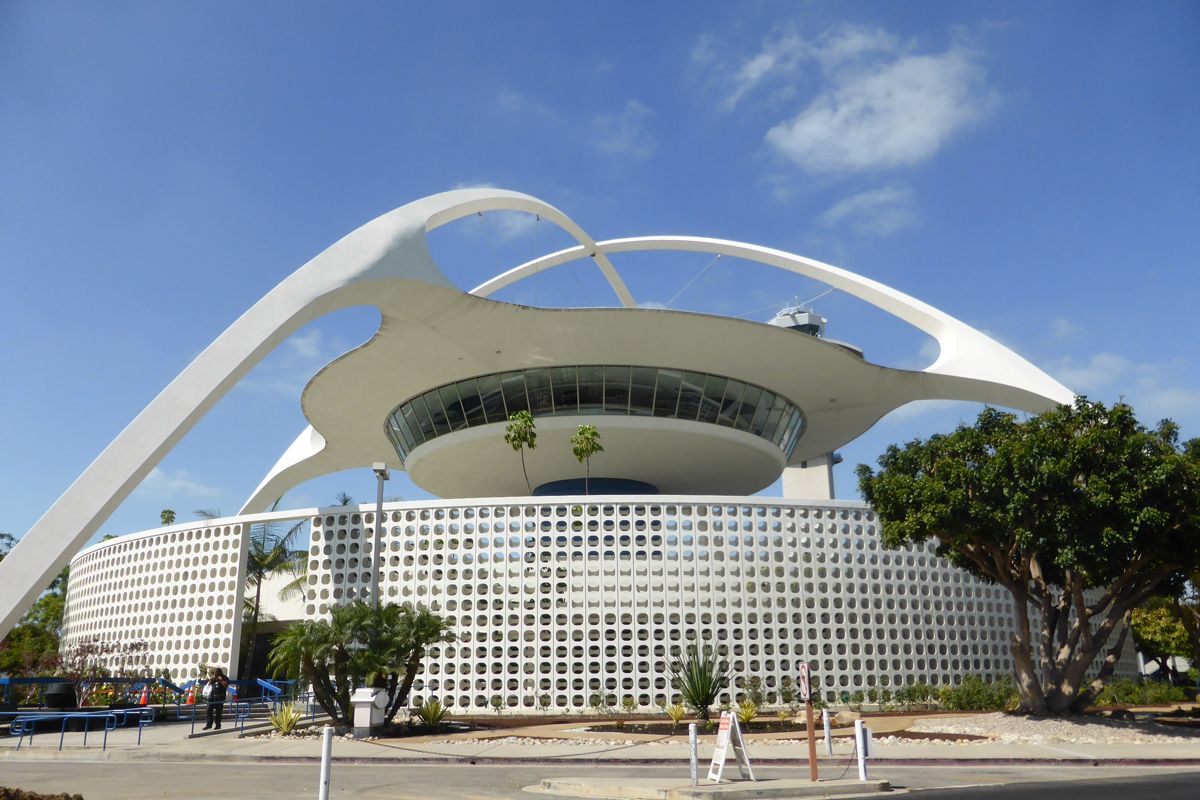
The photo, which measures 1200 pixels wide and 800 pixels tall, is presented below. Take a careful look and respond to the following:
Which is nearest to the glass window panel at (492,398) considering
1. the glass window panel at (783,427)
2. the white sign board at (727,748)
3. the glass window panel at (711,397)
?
the glass window panel at (711,397)

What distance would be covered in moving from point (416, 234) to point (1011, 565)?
18808mm

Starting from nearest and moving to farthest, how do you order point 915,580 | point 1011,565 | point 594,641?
point 1011,565
point 594,641
point 915,580

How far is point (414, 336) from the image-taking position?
104 ft

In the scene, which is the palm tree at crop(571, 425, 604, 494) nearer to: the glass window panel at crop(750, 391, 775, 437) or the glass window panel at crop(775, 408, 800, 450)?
the glass window panel at crop(750, 391, 775, 437)

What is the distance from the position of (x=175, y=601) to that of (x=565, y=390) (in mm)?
14507

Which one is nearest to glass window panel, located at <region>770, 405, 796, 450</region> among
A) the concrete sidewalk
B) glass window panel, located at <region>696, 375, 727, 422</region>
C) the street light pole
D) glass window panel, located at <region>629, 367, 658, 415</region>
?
glass window panel, located at <region>696, 375, 727, 422</region>

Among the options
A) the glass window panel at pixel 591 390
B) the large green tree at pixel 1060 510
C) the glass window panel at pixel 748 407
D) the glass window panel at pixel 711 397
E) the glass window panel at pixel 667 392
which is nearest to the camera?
the large green tree at pixel 1060 510

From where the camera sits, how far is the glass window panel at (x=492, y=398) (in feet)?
115

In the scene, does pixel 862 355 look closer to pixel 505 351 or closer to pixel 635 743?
pixel 505 351

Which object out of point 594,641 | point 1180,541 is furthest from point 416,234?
point 1180,541

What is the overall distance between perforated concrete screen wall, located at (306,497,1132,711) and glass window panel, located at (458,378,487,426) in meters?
7.64

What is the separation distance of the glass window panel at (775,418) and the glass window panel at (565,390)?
800cm

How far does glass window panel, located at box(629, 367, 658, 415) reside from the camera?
34.2m

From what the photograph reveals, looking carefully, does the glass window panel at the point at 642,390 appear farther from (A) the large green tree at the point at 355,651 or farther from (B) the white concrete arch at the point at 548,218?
(A) the large green tree at the point at 355,651
